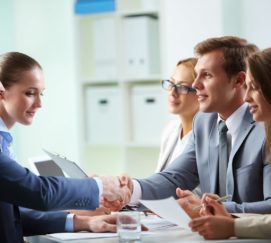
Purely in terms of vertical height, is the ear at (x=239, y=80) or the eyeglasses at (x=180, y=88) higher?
the ear at (x=239, y=80)

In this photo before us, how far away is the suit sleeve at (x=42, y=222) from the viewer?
2441mm

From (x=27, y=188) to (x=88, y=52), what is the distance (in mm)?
3080

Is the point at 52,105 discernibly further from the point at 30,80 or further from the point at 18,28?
the point at 30,80

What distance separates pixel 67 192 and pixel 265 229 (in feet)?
2.10

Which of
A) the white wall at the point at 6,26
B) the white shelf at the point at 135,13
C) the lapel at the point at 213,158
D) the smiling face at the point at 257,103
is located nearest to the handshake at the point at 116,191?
the lapel at the point at 213,158

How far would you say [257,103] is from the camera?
Answer: 2518 millimetres

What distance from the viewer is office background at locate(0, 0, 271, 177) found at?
441cm

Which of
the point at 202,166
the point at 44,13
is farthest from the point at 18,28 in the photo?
the point at 202,166

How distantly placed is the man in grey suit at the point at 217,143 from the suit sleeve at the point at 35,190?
541 millimetres

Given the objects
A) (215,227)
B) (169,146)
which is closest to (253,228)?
(215,227)

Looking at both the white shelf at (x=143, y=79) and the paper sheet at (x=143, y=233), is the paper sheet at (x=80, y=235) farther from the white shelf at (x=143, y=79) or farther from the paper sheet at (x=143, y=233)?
the white shelf at (x=143, y=79)

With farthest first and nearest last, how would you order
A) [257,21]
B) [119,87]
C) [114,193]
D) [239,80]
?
[119,87]
[257,21]
[239,80]
[114,193]

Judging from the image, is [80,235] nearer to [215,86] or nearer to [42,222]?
[42,222]

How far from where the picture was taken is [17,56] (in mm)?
2748
